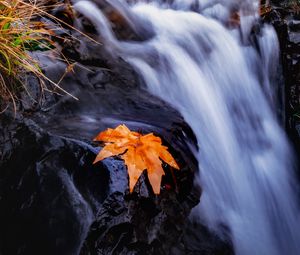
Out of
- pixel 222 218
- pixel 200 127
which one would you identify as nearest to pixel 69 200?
pixel 222 218

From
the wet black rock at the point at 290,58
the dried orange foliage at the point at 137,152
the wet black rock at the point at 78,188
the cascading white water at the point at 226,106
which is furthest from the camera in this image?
the wet black rock at the point at 290,58

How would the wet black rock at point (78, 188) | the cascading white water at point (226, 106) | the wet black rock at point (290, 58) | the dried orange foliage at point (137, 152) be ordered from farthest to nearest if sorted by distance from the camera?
the wet black rock at point (290, 58), the cascading white water at point (226, 106), the dried orange foliage at point (137, 152), the wet black rock at point (78, 188)

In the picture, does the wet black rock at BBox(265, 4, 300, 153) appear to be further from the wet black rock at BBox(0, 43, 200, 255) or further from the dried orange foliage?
the dried orange foliage

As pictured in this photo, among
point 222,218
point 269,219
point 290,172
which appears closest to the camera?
point 222,218

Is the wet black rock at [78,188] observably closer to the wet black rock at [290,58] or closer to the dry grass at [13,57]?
the dry grass at [13,57]

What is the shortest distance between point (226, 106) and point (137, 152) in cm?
173

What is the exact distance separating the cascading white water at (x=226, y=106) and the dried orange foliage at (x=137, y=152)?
593 mm

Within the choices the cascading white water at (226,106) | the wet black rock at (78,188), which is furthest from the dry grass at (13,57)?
the cascading white water at (226,106)

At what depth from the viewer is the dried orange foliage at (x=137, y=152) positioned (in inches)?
77.0

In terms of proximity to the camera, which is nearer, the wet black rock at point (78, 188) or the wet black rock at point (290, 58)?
the wet black rock at point (78, 188)

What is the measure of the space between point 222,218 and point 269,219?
0.54 meters

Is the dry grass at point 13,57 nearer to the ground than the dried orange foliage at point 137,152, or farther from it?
farther from it

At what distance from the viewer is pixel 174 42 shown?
379cm

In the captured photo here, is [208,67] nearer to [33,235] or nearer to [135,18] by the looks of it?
[135,18]
